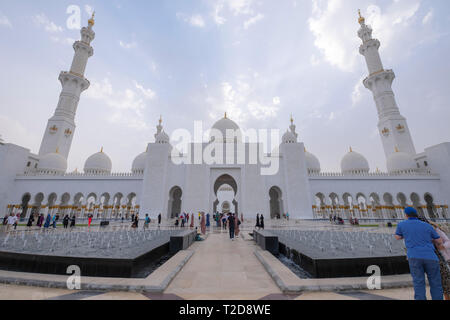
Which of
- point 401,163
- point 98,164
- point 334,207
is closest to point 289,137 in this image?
point 334,207

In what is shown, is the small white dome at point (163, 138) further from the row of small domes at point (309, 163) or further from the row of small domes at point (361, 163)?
the row of small domes at point (361, 163)

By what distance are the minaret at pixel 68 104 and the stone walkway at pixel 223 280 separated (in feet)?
95.5

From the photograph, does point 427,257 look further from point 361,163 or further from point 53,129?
point 53,129

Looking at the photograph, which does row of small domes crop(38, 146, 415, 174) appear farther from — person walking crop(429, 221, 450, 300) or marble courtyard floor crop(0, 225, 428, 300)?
person walking crop(429, 221, 450, 300)

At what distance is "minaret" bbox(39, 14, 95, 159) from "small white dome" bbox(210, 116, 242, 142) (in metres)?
19.0

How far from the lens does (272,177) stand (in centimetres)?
2091

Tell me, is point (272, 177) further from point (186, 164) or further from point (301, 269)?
point (301, 269)

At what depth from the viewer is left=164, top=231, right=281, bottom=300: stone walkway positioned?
2693mm

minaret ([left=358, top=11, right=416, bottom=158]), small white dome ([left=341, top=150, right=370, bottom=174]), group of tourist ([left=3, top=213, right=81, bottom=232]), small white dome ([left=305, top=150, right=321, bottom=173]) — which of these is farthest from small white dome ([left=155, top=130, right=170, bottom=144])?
minaret ([left=358, top=11, right=416, bottom=158])

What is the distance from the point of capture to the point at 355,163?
81.5 ft

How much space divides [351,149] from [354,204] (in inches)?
342

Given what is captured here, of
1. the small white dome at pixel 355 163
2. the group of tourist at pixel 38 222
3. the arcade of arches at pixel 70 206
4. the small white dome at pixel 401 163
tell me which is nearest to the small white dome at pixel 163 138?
the arcade of arches at pixel 70 206

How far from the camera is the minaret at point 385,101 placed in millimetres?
24328
